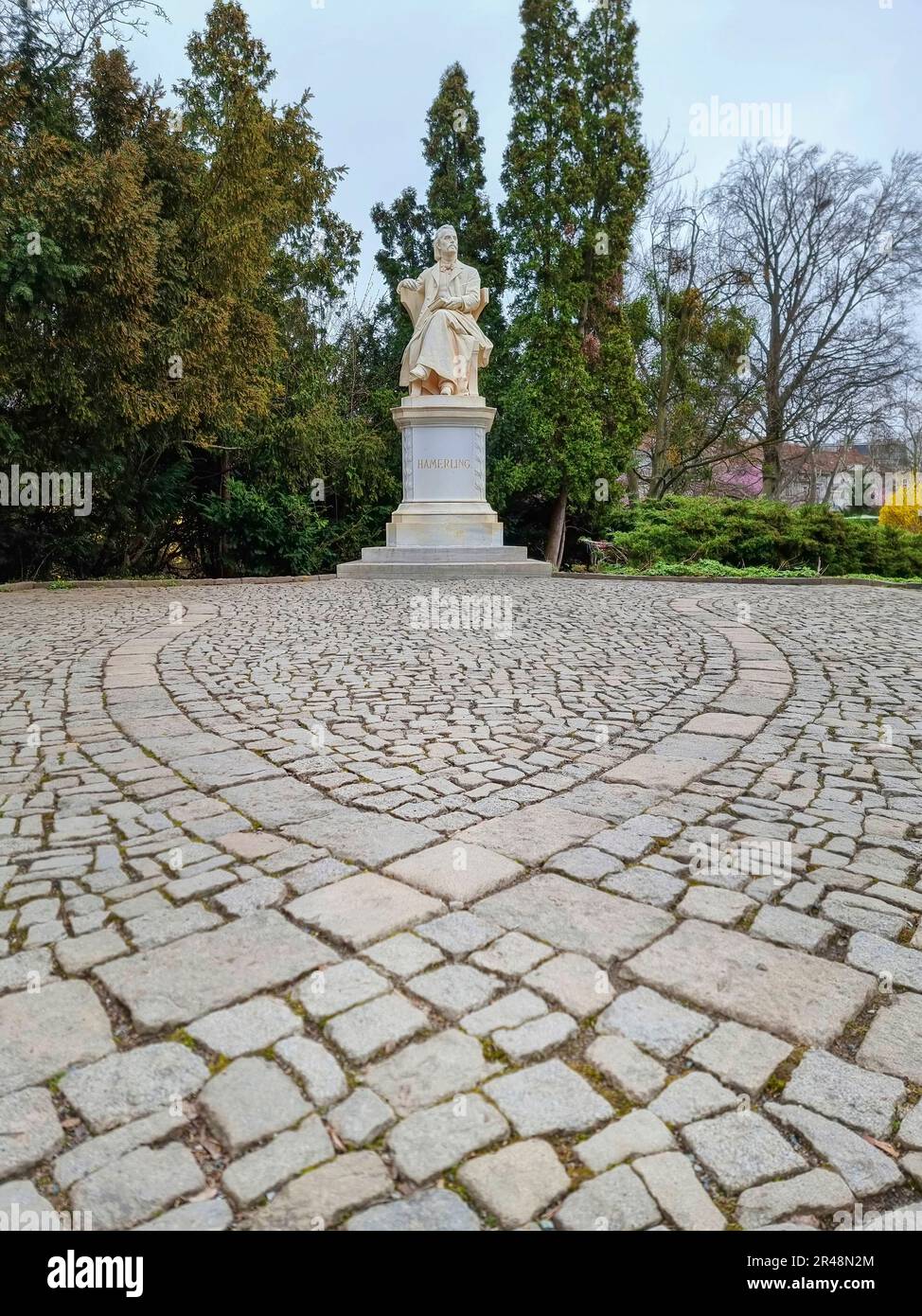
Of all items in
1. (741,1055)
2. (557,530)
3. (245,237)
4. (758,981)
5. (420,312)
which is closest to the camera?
(741,1055)

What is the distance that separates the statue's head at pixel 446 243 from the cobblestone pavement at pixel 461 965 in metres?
12.3

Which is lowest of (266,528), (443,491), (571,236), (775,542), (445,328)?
(775,542)

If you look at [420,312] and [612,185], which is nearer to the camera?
[420,312]

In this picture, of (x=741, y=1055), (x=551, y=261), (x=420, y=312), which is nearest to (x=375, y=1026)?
(x=741, y=1055)

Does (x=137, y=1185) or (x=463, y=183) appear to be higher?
(x=463, y=183)

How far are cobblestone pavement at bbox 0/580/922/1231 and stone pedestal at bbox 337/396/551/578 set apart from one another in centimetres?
890

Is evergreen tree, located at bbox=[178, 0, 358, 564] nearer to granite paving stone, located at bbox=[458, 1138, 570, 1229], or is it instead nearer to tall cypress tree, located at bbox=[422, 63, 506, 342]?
tall cypress tree, located at bbox=[422, 63, 506, 342]

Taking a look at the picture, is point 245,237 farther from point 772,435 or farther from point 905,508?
point 905,508

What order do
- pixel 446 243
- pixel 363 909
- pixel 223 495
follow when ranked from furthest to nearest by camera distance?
pixel 223 495
pixel 446 243
pixel 363 909

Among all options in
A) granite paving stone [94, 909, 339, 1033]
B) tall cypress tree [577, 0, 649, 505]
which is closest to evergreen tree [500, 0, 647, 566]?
tall cypress tree [577, 0, 649, 505]

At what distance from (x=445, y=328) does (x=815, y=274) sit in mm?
14173

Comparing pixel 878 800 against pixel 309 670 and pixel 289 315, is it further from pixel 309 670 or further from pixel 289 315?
pixel 289 315

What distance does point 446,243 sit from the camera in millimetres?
14484
